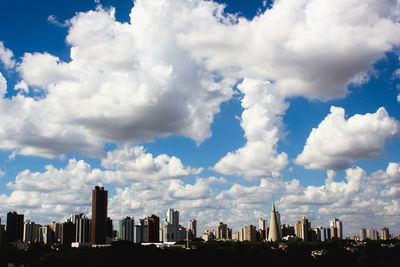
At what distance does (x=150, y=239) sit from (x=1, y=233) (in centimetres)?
6282

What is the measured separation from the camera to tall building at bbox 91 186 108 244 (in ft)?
537

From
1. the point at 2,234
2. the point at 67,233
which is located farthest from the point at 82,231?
the point at 2,234

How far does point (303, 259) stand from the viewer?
8881 centimetres

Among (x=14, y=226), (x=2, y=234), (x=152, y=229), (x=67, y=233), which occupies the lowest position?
(x=2, y=234)

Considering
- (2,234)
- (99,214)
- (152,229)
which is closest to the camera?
(99,214)

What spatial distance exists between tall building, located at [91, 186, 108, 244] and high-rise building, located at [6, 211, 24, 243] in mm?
43290

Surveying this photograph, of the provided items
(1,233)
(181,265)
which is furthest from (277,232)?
(1,233)

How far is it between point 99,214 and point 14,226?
47.6m

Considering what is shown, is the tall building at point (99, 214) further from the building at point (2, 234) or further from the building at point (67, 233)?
the building at point (2, 234)

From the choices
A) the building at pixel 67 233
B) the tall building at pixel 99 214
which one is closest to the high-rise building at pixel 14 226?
the building at pixel 67 233

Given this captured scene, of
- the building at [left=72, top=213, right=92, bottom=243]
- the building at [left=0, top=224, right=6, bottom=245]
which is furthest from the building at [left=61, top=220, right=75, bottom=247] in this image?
the building at [left=0, top=224, right=6, bottom=245]

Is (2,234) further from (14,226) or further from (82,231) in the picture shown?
(82,231)

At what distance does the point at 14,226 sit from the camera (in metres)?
185

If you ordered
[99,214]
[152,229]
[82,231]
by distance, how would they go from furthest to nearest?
[152,229], [82,231], [99,214]
